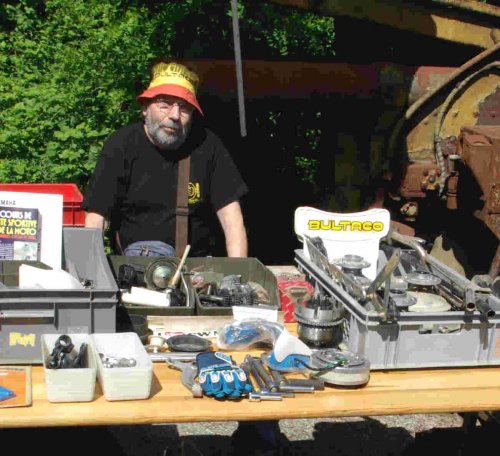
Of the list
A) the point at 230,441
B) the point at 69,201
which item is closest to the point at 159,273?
the point at 69,201

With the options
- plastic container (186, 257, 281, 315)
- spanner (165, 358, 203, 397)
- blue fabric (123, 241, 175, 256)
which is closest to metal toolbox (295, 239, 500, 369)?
spanner (165, 358, 203, 397)

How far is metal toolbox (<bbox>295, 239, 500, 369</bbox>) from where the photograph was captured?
3.17m

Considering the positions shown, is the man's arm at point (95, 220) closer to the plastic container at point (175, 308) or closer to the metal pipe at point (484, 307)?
the plastic container at point (175, 308)

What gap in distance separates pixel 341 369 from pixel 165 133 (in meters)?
2.03

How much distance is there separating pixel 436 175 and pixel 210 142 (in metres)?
1.62

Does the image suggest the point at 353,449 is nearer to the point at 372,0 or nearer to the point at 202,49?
the point at 372,0

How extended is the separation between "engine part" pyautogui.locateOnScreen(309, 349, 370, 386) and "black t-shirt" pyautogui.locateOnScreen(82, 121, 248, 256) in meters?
1.88

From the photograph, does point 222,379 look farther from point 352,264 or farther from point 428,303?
point 352,264

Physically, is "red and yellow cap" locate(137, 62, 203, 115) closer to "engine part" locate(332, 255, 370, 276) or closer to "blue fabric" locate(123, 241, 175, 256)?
"blue fabric" locate(123, 241, 175, 256)

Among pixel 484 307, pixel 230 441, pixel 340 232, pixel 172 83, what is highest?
pixel 172 83

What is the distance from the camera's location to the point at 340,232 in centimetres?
413

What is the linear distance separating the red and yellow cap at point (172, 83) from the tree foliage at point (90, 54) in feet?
7.03

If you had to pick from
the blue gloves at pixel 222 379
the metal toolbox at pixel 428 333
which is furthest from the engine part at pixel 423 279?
the blue gloves at pixel 222 379

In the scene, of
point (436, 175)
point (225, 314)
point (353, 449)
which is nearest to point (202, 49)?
point (436, 175)
